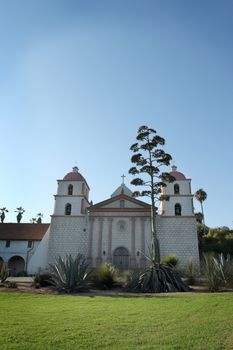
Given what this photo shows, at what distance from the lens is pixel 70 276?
15430 mm

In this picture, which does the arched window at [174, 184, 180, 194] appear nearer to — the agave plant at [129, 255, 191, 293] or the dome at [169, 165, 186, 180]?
the dome at [169, 165, 186, 180]

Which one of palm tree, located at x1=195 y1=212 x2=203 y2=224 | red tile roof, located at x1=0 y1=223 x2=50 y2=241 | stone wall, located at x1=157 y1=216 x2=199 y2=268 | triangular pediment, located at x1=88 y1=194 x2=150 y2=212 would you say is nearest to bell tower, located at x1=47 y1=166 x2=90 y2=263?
triangular pediment, located at x1=88 y1=194 x2=150 y2=212

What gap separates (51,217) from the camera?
113 ft

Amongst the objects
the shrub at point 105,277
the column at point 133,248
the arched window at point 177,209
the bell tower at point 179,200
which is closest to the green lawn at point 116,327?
the shrub at point 105,277

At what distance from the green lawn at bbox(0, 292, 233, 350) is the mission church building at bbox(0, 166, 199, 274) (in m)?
22.6

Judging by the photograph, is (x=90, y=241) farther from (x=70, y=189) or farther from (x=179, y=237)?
(x=179, y=237)

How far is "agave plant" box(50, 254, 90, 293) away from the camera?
604 inches

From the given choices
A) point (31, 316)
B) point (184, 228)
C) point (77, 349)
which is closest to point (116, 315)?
point (31, 316)

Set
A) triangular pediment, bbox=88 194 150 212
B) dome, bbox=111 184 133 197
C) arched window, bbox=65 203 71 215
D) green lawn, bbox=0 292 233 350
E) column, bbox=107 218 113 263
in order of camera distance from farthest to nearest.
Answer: dome, bbox=111 184 133 197 → arched window, bbox=65 203 71 215 → triangular pediment, bbox=88 194 150 212 → column, bbox=107 218 113 263 → green lawn, bbox=0 292 233 350

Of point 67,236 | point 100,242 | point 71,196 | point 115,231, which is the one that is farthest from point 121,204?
point 67,236

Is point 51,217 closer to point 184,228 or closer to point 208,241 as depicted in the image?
point 184,228

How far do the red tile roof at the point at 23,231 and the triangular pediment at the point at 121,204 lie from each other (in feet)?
25.9

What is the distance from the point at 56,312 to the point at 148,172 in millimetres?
13349

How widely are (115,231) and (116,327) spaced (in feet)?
86.2
